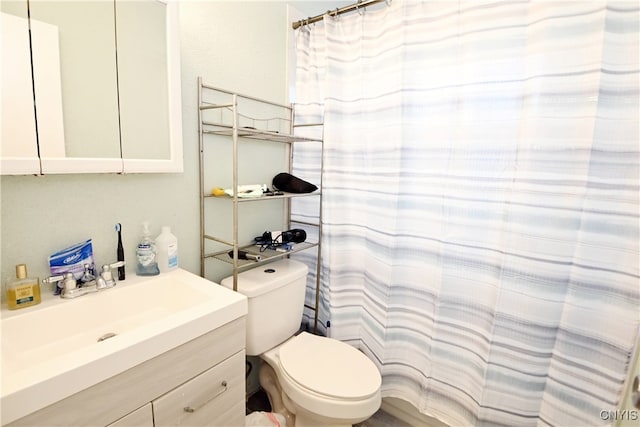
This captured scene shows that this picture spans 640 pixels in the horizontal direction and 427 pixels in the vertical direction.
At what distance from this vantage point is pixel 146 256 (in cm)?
117

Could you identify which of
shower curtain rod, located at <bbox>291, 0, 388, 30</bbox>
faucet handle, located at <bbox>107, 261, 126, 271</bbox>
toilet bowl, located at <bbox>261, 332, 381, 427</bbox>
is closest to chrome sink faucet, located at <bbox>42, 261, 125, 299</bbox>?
faucet handle, located at <bbox>107, 261, 126, 271</bbox>

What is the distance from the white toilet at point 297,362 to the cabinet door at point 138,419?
21.3 inches

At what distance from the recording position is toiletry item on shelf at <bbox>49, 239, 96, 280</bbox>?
3.20ft

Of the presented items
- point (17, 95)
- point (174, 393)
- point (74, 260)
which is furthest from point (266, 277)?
point (17, 95)

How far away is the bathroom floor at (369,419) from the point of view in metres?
1.63

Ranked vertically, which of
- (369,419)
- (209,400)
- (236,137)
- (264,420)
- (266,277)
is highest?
(236,137)

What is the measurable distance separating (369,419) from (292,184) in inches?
53.0

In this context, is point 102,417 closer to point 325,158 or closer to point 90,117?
point 90,117

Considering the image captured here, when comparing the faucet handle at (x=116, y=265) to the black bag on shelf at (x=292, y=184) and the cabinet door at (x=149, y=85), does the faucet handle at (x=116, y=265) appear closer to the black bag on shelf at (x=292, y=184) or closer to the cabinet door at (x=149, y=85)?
the cabinet door at (x=149, y=85)

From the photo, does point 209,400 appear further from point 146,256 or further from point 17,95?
point 17,95

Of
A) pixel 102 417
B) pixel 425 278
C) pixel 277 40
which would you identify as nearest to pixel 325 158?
pixel 277 40

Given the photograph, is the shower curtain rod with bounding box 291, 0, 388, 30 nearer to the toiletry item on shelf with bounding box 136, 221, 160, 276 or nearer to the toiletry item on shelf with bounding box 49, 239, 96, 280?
the toiletry item on shelf with bounding box 136, 221, 160, 276

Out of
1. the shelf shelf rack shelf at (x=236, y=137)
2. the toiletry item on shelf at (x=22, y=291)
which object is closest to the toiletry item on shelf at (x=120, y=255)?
the toiletry item on shelf at (x=22, y=291)

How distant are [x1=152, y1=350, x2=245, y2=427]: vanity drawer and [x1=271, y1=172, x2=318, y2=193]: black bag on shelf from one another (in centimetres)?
84
